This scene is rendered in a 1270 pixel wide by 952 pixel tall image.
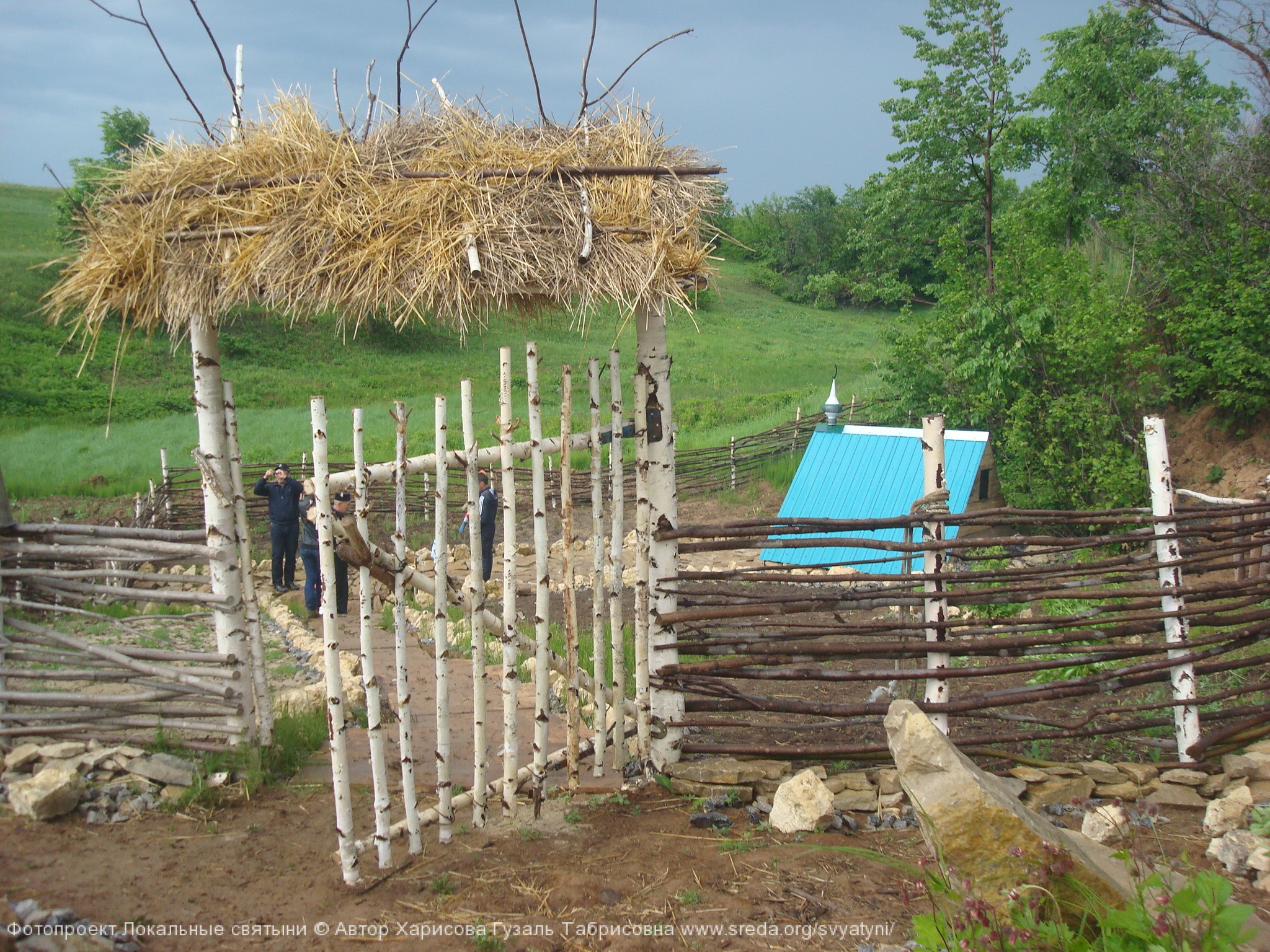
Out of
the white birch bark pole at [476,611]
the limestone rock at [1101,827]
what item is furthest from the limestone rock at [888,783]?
the white birch bark pole at [476,611]

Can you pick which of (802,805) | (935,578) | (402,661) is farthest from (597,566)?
(935,578)

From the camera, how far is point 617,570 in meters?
3.68

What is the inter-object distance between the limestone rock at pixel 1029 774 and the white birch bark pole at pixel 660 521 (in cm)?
151

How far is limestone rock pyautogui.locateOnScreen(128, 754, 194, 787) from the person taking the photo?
363 centimetres

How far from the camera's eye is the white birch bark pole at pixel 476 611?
10.1 ft

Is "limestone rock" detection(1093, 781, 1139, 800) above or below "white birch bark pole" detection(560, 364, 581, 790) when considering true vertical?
below

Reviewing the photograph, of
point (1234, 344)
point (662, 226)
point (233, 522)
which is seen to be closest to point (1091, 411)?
point (1234, 344)

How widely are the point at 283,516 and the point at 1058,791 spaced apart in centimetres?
790

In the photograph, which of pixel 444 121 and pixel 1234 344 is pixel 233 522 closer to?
pixel 444 121

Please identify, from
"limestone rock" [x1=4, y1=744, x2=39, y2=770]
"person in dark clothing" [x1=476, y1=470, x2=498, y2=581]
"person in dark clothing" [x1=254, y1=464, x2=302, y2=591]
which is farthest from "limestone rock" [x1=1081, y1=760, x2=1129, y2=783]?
"person in dark clothing" [x1=254, y1=464, x2=302, y2=591]

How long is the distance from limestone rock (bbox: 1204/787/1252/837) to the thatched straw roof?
10.1 feet

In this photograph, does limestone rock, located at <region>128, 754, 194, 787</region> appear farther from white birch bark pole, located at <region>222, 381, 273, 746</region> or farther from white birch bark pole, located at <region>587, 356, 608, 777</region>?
white birch bark pole, located at <region>587, 356, 608, 777</region>

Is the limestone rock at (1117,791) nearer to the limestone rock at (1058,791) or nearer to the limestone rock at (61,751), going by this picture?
the limestone rock at (1058,791)

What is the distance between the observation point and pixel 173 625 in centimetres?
733
